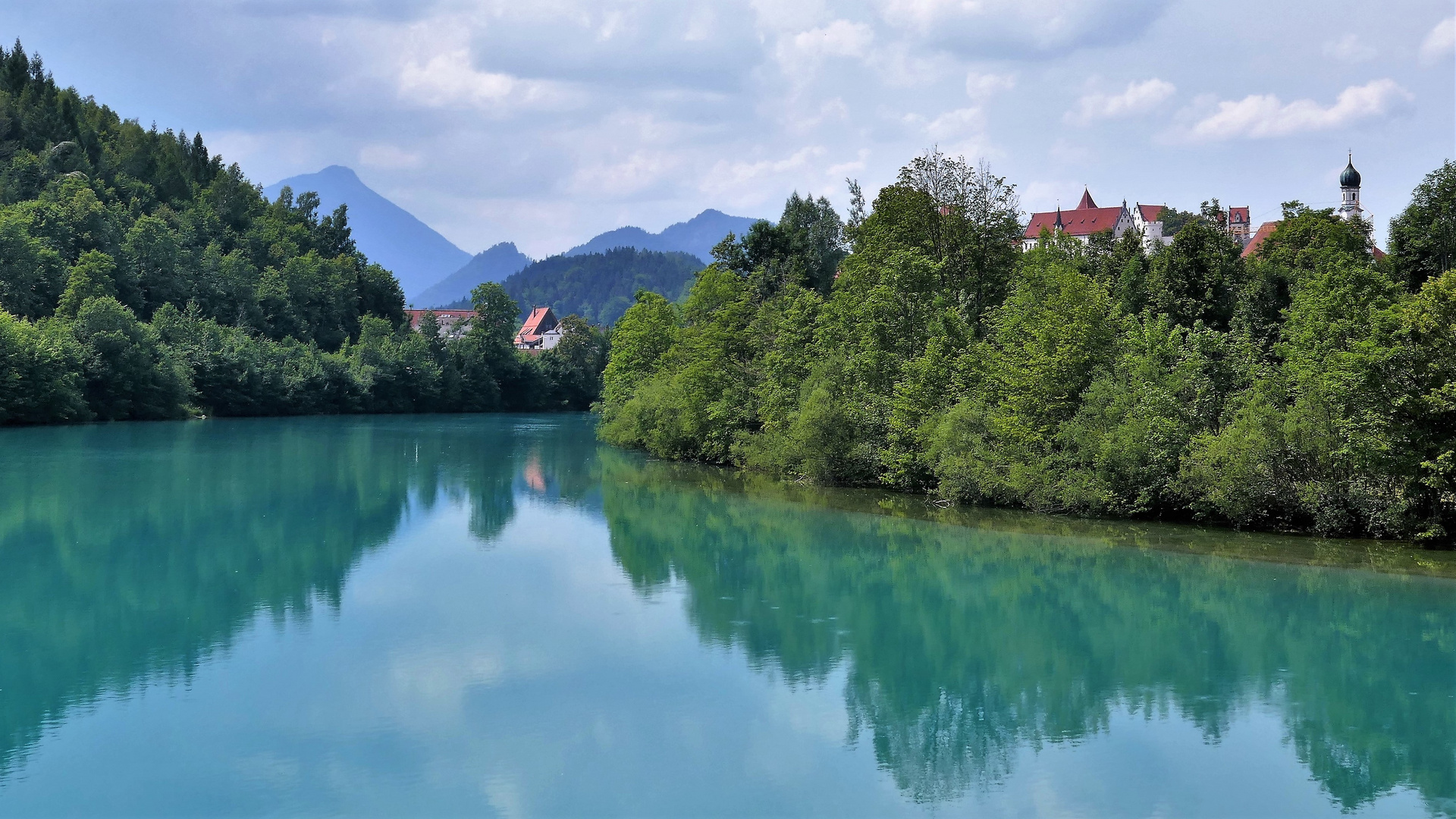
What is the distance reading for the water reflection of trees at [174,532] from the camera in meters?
18.4

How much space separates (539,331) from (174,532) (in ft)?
527

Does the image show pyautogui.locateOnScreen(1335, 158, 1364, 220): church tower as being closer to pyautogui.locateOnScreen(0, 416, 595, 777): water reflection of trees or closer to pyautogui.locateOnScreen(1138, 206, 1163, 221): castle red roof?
pyautogui.locateOnScreen(1138, 206, 1163, 221): castle red roof

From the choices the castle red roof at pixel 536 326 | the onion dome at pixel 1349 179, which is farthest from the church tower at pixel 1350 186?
the castle red roof at pixel 536 326

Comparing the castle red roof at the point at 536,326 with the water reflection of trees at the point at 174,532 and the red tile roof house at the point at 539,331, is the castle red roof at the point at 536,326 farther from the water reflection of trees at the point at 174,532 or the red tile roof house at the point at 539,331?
the water reflection of trees at the point at 174,532

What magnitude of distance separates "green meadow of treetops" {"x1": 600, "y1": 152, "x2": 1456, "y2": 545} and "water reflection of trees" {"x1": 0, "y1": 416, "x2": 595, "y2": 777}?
9.58m

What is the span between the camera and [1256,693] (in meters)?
17.3

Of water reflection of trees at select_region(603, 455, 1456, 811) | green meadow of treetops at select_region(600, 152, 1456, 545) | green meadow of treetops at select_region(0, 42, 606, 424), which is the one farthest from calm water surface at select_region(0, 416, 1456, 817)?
green meadow of treetops at select_region(0, 42, 606, 424)

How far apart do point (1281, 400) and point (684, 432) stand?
91.8 feet

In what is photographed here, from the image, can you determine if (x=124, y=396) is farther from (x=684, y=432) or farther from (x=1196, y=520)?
(x=1196, y=520)

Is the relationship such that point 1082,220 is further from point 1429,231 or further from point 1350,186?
point 1429,231

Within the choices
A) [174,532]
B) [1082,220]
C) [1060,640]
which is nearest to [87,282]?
[174,532]

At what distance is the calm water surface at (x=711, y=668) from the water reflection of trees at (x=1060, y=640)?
0.09 m

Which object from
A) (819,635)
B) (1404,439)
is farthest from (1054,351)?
(819,635)

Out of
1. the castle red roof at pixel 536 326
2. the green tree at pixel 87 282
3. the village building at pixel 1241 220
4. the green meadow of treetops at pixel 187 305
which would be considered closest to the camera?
the green meadow of treetops at pixel 187 305
